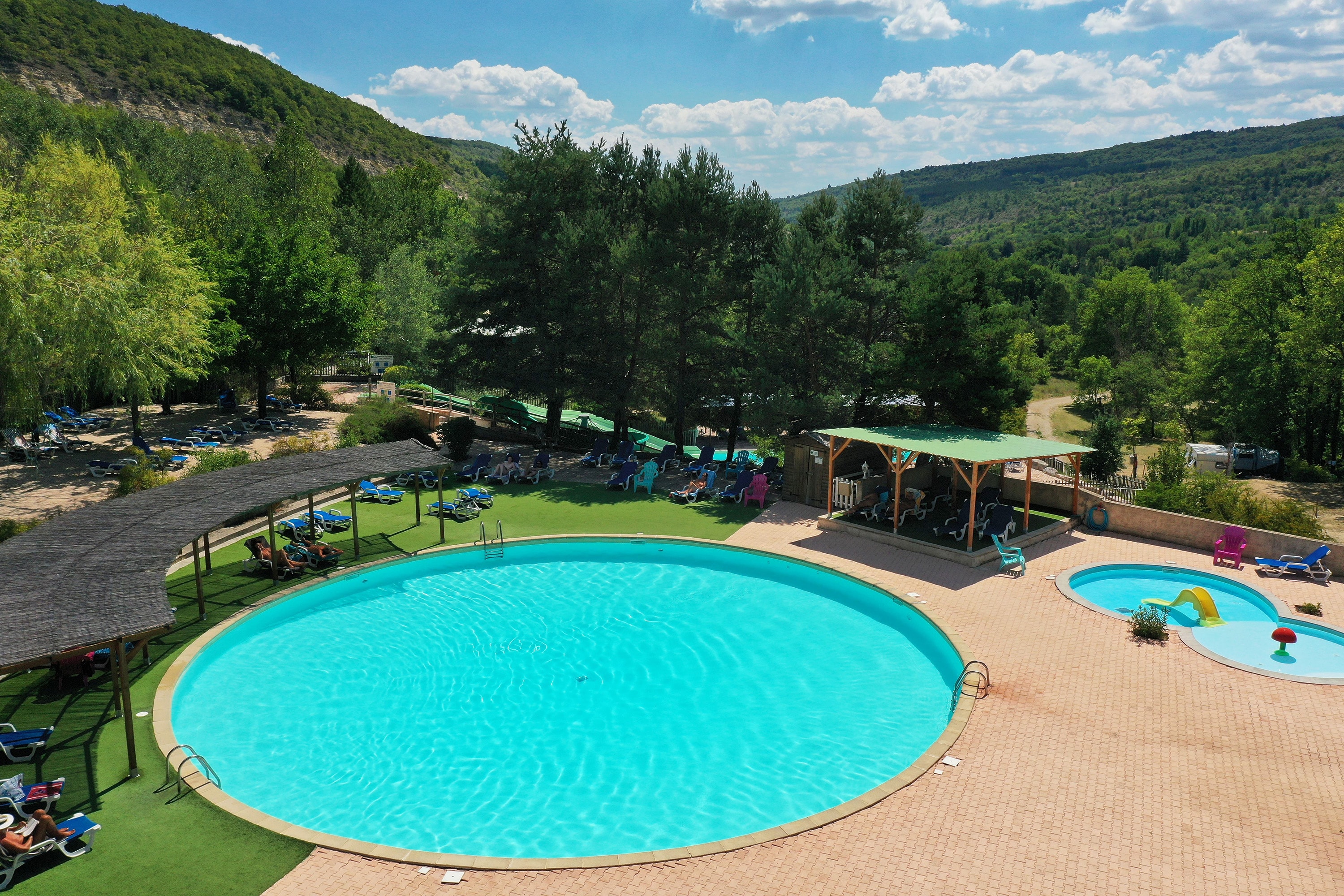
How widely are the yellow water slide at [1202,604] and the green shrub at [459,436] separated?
64.3ft

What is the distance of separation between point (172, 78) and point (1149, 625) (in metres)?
130

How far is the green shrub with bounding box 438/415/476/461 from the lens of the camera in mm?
25750

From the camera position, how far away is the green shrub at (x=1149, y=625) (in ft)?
43.2

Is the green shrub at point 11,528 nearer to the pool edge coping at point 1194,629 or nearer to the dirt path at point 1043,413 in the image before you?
the pool edge coping at point 1194,629

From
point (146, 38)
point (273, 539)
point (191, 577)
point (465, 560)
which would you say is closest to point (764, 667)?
point (465, 560)

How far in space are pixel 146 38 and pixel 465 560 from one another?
134 metres

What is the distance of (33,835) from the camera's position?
782 cm

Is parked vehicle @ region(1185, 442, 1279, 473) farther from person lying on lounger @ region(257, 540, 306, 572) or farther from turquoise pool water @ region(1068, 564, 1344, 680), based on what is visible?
person lying on lounger @ region(257, 540, 306, 572)

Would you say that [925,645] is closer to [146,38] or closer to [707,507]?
[707,507]

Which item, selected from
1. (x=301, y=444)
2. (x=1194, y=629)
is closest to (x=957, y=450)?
(x=1194, y=629)

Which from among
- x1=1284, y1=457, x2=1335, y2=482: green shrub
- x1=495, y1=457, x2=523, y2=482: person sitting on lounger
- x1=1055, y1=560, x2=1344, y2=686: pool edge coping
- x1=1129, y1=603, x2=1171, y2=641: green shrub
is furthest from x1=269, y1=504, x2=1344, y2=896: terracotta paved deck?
x1=1284, y1=457, x2=1335, y2=482: green shrub

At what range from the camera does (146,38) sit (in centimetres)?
11275

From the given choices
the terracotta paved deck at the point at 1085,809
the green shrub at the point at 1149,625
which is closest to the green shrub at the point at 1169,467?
the green shrub at the point at 1149,625

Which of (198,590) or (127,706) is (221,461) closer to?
(198,590)
